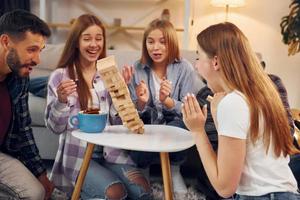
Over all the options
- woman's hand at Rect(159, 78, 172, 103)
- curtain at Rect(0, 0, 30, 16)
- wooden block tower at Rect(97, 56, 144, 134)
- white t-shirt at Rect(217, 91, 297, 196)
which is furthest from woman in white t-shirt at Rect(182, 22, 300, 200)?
curtain at Rect(0, 0, 30, 16)

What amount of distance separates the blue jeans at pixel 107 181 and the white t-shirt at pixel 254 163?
613 mm

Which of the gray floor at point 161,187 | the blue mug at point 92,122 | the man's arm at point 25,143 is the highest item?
the blue mug at point 92,122

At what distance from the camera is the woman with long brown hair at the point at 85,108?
1.46 metres

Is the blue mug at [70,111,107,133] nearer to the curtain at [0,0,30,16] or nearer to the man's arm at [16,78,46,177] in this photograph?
the man's arm at [16,78,46,177]

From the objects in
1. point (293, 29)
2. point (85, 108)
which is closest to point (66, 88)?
point (85, 108)

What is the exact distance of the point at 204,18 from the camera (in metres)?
3.58

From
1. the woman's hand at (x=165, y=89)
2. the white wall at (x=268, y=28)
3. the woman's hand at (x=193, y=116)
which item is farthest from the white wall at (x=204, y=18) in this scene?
the woman's hand at (x=193, y=116)

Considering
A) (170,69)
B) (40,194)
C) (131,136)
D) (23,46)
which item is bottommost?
(40,194)

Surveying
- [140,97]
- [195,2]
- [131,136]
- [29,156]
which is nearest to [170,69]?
[140,97]

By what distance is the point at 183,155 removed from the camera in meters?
1.66

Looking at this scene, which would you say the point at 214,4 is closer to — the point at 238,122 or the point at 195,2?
the point at 195,2

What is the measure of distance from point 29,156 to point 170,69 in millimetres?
750

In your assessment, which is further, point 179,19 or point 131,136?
point 179,19

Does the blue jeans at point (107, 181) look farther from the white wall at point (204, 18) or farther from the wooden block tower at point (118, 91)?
the white wall at point (204, 18)
